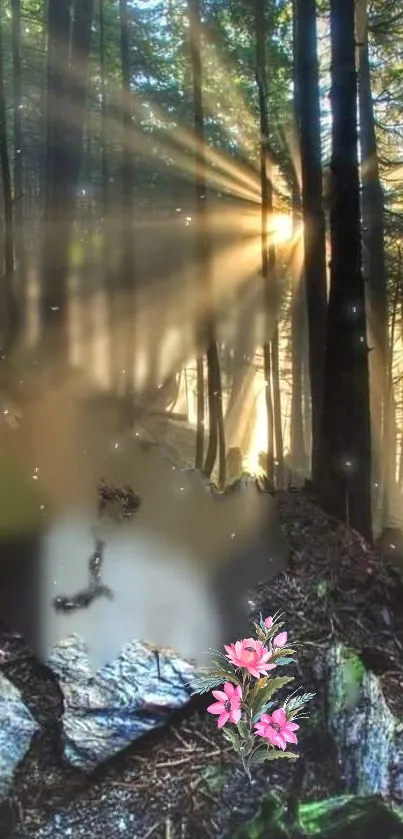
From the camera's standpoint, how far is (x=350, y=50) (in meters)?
1.19

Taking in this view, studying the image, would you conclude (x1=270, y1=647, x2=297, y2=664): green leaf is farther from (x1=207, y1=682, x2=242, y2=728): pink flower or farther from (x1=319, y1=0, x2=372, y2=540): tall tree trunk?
(x1=319, y1=0, x2=372, y2=540): tall tree trunk

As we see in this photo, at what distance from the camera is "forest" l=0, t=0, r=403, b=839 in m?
1.03

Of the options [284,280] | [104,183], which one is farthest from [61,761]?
[104,183]

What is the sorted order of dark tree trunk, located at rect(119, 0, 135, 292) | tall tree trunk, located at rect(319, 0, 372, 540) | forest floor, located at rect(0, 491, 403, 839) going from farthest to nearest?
dark tree trunk, located at rect(119, 0, 135, 292), tall tree trunk, located at rect(319, 0, 372, 540), forest floor, located at rect(0, 491, 403, 839)

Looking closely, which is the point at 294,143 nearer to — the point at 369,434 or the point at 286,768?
the point at 369,434

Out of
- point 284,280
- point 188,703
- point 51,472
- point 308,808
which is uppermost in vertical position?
point 284,280

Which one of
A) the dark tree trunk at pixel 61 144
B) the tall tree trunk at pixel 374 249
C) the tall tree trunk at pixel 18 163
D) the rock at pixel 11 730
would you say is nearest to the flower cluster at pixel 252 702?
the rock at pixel 11 730

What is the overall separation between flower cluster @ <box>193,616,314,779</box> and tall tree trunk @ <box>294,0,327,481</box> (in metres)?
0.34

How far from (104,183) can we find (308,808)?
119 cm

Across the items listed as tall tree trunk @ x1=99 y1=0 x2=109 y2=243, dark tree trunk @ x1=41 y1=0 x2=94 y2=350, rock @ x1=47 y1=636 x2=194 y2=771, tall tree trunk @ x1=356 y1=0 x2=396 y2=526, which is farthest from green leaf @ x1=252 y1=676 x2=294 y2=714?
tall tree trunk @ x1=99 y1=0 x2=109 y2=243

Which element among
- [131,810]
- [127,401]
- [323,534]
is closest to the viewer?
[131,810]

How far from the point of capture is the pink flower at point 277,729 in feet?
3.08

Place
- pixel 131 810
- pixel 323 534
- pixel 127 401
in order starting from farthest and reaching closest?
pixel 127 401 < pixel 323 534 < pixel 131 810

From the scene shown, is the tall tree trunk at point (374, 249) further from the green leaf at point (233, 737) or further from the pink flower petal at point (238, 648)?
the green leaf at point (233, 737)
